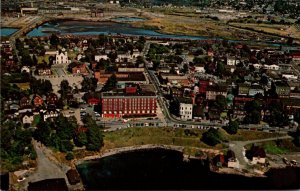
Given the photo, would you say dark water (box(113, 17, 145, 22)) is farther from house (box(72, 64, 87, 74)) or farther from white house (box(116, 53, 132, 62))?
house (box(72, 64, 87, 74))

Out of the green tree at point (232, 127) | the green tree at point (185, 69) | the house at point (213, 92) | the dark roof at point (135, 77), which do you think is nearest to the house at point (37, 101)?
the dark roof at point (135, 77)

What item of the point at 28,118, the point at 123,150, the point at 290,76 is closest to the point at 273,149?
the point at 123,150

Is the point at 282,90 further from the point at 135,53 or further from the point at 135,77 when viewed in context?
the point at 135,53

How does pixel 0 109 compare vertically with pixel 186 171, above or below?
above

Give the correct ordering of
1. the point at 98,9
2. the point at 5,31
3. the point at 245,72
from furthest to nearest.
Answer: the point at 98,9, the point at 5,31, the point at 245,72

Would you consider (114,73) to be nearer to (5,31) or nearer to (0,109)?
(0,109)

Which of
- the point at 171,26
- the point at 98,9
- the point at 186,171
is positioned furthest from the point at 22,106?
the point at 98,9
